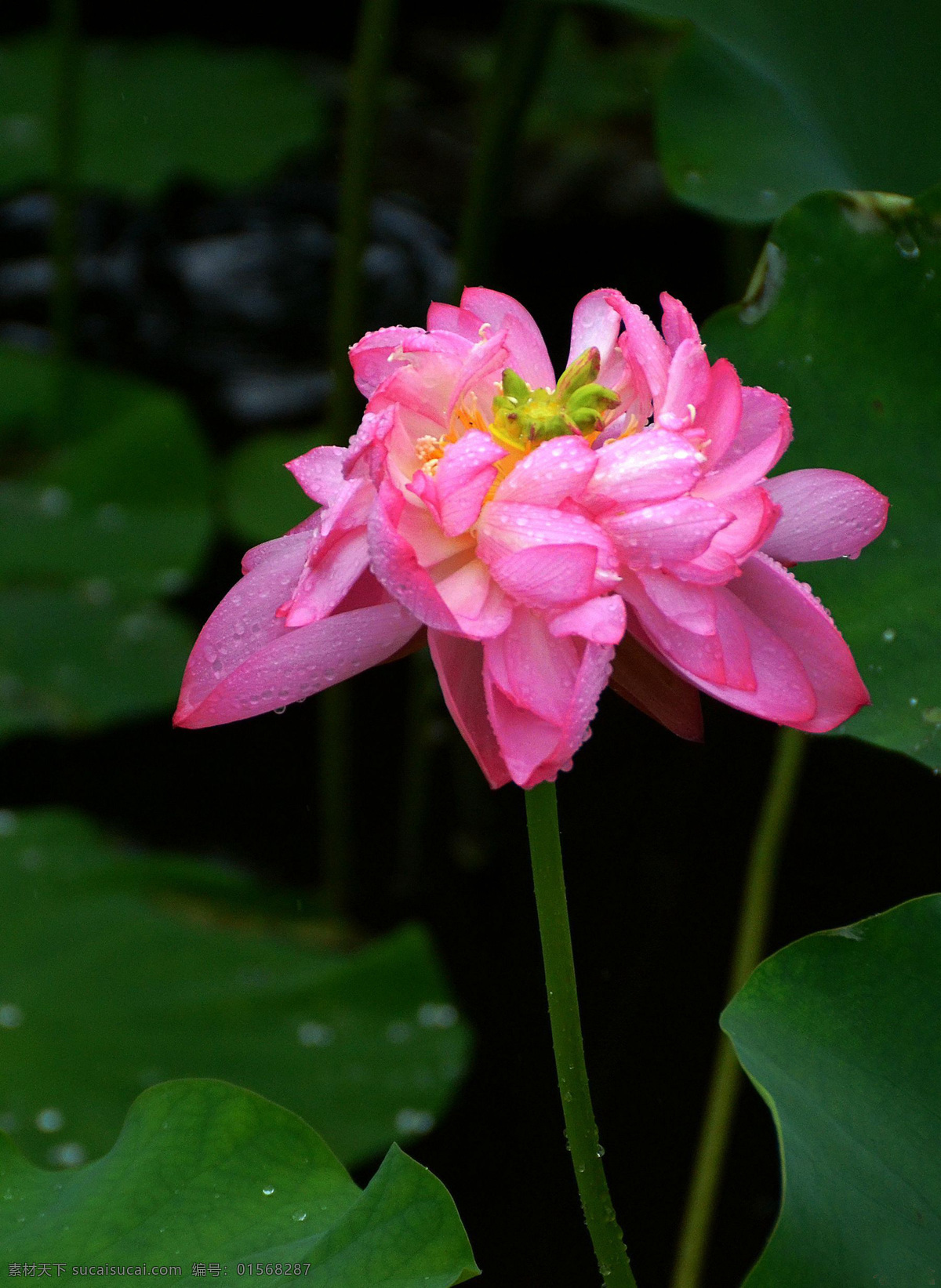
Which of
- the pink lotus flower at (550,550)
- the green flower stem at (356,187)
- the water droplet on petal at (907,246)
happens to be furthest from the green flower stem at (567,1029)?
the green flower stem at (356,187)

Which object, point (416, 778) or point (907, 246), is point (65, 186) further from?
point (907, 246)

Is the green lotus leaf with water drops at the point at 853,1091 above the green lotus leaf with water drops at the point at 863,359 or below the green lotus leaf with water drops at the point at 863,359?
below

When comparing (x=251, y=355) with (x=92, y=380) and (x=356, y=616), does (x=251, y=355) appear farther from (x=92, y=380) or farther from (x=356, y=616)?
(x=356, y=616)

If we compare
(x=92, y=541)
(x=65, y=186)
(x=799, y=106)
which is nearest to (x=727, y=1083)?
(x=799, y=106)

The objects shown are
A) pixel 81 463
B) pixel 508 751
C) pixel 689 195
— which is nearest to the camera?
pixel 508 751

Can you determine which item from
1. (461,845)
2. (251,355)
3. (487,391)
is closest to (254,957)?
(461,845)

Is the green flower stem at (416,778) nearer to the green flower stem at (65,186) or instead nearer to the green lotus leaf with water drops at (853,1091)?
the green flower stem at (65,186)

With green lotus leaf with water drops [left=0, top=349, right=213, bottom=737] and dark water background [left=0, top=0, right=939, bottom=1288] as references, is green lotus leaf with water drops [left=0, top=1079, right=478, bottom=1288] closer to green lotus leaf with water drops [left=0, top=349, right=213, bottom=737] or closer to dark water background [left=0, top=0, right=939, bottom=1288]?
dark water background [left=0, top=0, right=939, bottom=1288]
